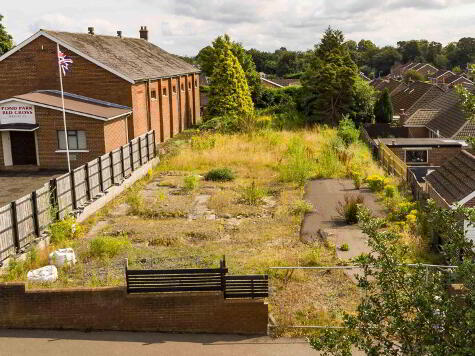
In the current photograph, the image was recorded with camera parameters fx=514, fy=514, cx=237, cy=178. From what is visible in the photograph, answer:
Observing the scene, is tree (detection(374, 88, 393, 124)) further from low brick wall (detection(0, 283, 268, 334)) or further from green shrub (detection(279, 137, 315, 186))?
low brick wall (detection(0, 283, 268, 334))

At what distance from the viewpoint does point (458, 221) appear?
232 inches

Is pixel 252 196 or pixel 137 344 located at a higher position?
pixel 252 196

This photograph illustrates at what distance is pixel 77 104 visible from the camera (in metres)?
25.7

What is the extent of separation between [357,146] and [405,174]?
22.9 feet

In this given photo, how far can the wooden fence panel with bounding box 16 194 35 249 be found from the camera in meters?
13.2

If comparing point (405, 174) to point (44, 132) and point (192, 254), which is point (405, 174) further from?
point (44, 132)

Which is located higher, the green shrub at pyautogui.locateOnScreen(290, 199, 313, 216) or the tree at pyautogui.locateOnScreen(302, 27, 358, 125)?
the tree at pyautogui.locateOnScreen(302, 27, 358, 125)

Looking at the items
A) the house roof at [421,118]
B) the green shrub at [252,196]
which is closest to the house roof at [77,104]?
the green shrub at [252,196]

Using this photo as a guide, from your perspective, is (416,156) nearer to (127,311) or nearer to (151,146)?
(151,146)

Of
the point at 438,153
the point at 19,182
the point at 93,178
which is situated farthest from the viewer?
the point at 438,153

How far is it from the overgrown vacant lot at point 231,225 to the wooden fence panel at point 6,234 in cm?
67

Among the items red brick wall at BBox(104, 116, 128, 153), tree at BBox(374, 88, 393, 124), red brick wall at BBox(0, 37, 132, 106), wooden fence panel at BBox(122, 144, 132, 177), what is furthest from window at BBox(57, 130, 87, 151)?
tree at BBox(374, 88, 393, 124)

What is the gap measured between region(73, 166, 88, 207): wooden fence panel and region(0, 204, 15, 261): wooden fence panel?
4.21 meters

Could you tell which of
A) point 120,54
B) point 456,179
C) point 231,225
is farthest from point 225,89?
point 231,225
